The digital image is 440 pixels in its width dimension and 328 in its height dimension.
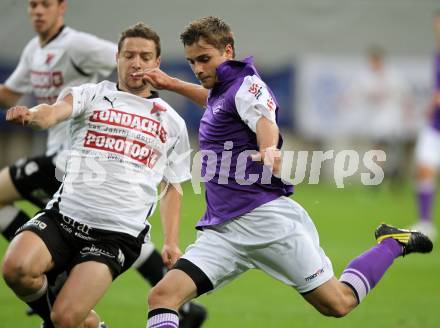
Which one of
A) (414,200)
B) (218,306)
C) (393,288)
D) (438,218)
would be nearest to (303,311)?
(218,306)

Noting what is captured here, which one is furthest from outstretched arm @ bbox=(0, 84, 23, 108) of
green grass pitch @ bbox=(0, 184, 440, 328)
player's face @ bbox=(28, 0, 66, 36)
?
green grass pitch @ bbox=(0, 184, 440, 328)

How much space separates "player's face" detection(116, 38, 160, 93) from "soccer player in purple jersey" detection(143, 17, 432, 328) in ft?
0.41

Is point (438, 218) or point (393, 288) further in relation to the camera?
point (438, 218)

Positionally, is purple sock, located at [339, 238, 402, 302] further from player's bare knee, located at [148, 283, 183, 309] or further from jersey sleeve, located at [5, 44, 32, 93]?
jersey sleeve, located at [5, 44, 32, 93]

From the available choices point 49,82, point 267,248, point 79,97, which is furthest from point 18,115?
point 49,82

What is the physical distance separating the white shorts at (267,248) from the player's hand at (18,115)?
4.00 feet

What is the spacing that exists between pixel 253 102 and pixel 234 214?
0.70m

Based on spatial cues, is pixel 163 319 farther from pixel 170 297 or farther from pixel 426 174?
pixel 426 174

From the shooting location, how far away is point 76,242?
509cm

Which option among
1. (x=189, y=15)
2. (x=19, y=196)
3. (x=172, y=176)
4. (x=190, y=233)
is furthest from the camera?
(x=189, y=15)

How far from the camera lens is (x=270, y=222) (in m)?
5.00

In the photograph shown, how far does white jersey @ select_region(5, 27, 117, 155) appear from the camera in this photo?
265 inches

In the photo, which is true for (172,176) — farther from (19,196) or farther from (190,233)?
(190,233)

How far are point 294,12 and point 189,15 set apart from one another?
2264 millimetres
